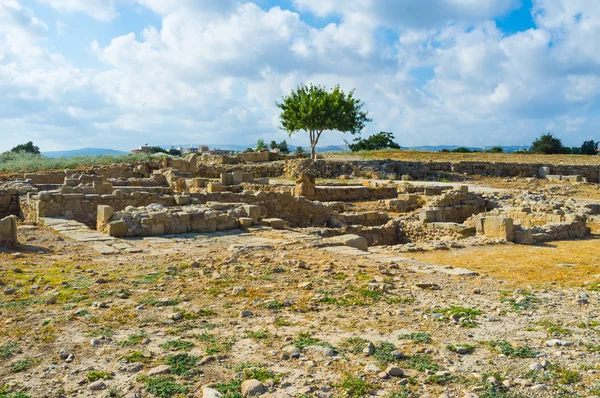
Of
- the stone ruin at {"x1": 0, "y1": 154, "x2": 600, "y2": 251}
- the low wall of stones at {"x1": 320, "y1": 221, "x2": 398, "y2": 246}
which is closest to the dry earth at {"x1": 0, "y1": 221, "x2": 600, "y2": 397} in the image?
the stone ruin at {"x1": 0, "y1": 154, "x2": 600, "y2": 251}

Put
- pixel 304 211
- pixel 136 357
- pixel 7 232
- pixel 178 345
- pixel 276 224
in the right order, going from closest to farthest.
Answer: pixel 136 357 < pixel 178 345 < pixel 7 232 < pixel 276 224 < pixel 304 211

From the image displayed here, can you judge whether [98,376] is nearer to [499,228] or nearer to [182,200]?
[499,228]

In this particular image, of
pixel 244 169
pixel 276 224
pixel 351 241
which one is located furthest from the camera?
pixel 244 169

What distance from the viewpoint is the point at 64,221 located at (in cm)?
1315

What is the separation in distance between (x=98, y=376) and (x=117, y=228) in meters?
7.45

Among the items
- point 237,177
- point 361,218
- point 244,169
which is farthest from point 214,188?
point 244,169

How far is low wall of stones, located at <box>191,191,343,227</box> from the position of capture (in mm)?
17203

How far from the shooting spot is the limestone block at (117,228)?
432 inches

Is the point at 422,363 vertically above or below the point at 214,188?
below

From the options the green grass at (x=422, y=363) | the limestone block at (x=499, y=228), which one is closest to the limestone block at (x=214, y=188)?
the limestone block at (x=499, y=228)

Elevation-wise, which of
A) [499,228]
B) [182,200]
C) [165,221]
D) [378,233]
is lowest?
[378,233]

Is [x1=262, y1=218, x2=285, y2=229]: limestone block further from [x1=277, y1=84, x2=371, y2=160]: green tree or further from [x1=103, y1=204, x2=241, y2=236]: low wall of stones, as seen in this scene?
[x1=277, y1=84, x2=371, y2=160]: green tree

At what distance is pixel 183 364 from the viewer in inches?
165

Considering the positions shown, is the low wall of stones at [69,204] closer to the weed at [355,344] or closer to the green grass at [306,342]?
the green grass at [306,342]
